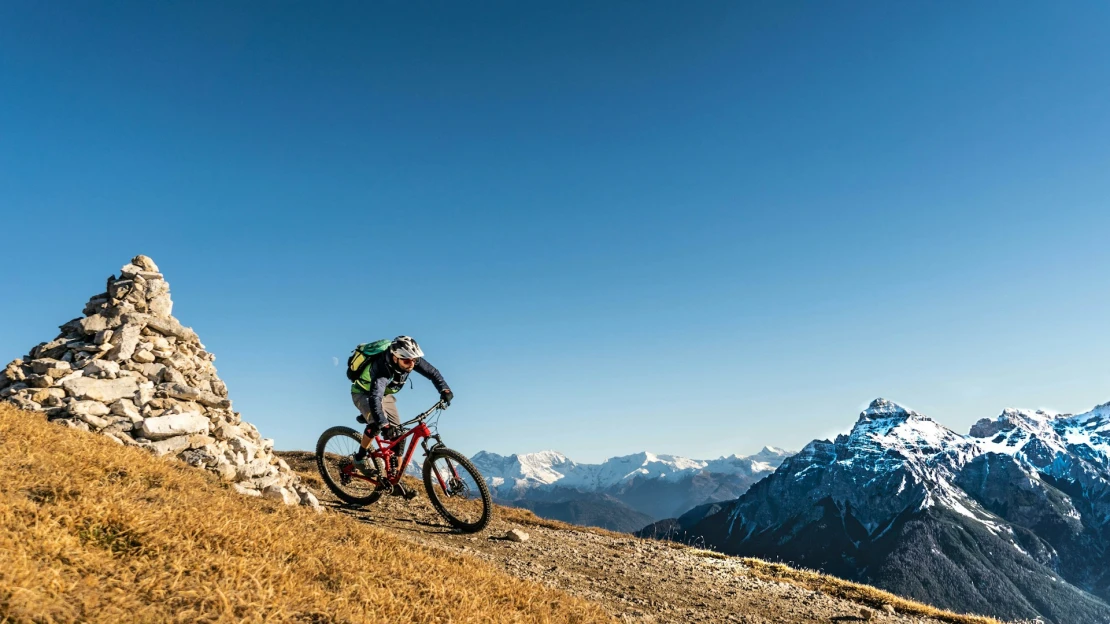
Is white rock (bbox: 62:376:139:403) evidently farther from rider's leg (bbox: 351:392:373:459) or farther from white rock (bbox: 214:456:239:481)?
rider's leg (bbox: 351:392:373:459)

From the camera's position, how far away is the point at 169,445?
37.8ft

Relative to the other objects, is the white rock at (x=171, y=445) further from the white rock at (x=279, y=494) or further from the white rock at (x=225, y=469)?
the white rock at (x=279, y=494)

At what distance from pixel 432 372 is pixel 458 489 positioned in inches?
108

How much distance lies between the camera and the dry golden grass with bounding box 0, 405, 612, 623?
192 inches

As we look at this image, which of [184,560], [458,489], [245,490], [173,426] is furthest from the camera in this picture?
[458,489]

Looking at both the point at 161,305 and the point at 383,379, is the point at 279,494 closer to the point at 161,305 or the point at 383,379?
the point at 383,379

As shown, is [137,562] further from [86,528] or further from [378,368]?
[378,368]

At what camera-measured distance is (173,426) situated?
1178 cm

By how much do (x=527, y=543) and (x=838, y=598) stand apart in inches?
281

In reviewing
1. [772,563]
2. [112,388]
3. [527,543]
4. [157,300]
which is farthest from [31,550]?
[772,563]

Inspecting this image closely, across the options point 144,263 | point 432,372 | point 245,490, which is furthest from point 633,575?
point 144,263

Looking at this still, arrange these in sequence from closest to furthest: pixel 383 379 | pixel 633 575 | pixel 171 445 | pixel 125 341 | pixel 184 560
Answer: pixel 184 560 < pixel 171 445 < pixel 633 575 < pixel 383 379 < pixel 125 341

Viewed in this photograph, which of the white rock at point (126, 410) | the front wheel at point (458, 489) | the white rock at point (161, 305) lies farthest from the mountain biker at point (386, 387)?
the white rock at point (161, 305)

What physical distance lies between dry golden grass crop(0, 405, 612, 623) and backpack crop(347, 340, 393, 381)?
3.89m
